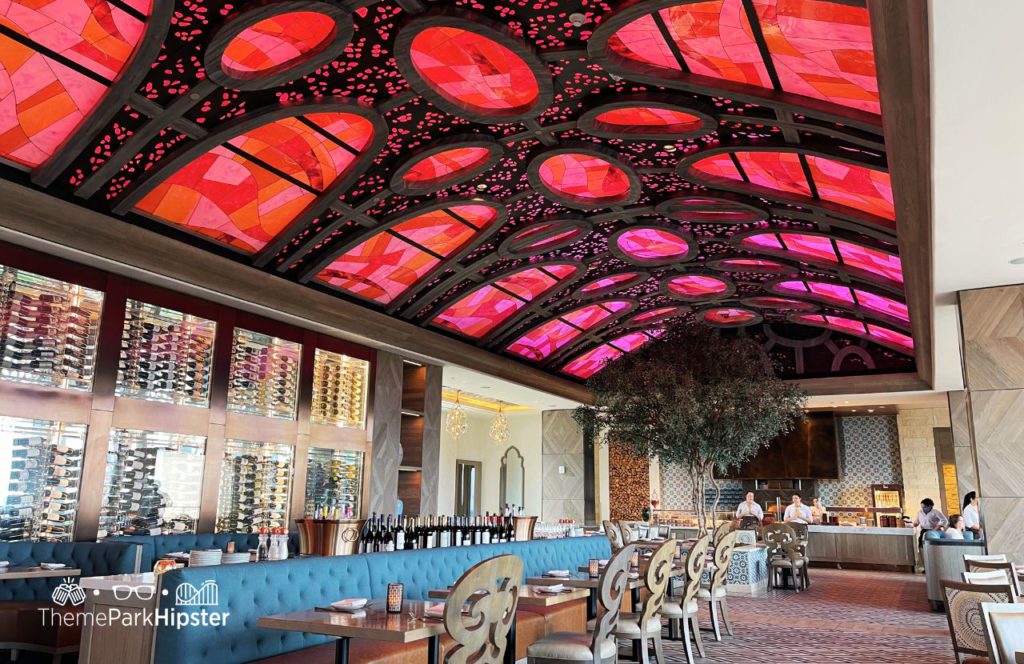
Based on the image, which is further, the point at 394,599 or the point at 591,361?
the point at 591,361

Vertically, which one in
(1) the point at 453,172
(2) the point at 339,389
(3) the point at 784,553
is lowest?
(3) the point at 784,553

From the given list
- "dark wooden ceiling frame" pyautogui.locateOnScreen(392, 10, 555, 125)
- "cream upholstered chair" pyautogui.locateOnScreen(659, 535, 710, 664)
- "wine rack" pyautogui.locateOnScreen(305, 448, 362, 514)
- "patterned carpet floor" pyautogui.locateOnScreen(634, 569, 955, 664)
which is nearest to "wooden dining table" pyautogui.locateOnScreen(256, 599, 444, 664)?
"cream upholstered chair" pyautogui.locateOnScreen(659, 535, 710, 664)

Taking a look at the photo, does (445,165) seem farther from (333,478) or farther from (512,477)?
(512,477)

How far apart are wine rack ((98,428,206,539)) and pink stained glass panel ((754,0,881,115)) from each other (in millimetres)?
6896

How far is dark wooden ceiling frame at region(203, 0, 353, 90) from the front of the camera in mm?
4953

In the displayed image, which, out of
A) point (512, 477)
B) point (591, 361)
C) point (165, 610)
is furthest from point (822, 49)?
point (512, 477)

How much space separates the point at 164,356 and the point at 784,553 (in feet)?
31.7

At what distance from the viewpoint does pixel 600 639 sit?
14.6 ft

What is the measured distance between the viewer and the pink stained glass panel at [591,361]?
1583 centimetres

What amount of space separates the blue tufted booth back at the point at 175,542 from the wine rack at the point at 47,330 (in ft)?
5.10

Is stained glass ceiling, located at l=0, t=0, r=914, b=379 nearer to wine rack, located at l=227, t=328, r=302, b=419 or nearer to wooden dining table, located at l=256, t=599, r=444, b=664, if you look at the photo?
wine rack, located at l=227, t=328, r=302, b=419

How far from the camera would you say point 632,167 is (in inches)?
314

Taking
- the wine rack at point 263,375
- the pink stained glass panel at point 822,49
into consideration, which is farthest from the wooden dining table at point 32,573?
the pink stained glass panel at point 822,49

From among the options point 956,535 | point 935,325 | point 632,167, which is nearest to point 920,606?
point 956,535
